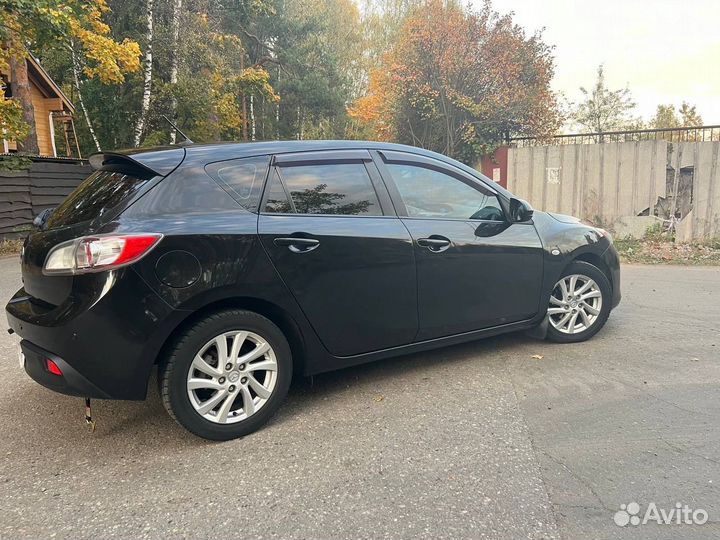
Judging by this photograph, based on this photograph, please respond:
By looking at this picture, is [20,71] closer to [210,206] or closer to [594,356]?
[210,206]

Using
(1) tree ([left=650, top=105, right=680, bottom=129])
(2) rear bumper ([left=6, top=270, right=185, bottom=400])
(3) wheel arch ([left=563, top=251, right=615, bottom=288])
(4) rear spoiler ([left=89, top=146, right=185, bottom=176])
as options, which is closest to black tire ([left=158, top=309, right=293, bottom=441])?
(2) rear bumper ([left=6, top=270, right=185, bottom=400])

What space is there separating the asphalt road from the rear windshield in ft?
2.69

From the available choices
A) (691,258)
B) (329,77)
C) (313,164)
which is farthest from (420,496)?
(329,77)

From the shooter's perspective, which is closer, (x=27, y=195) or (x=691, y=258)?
(x=691, y=258)

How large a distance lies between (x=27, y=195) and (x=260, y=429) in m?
12.6

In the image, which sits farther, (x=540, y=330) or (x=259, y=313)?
(x=540, y=330)

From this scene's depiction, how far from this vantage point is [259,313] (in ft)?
10.1

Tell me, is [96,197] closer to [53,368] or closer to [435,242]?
[53,368]

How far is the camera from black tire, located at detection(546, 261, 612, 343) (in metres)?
4.40

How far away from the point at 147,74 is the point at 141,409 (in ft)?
56.2

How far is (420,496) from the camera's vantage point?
2.44 metres

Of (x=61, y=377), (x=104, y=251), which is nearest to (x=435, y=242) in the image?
(x=104, y=251)

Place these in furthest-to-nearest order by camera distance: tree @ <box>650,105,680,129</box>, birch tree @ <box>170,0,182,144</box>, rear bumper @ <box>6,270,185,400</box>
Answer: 1. tree @ <box>650,105,680,129</box>
2. birch tree @ <box>170,0,182,144</box>
3. rear bumper @ <box>6,270,185,400</box>

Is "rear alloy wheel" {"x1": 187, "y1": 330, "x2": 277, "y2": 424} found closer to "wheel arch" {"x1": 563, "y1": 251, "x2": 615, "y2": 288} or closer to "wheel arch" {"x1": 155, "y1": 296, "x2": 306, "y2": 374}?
"wheel arch" {"x1": 155, "y1": 296, "x2": 306, "y2": 374}
